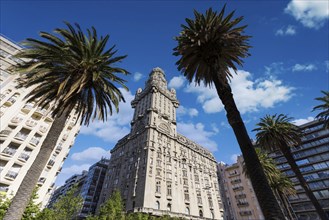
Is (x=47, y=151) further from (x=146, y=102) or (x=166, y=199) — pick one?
(x=146, y=102)

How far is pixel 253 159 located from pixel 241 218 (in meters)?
75.3

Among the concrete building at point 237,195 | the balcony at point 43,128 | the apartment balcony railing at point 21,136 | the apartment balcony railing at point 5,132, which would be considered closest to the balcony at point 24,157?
the apartment balcony railing at point 21,136

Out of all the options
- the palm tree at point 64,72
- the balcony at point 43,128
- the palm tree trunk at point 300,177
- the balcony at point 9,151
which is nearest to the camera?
the palm tree at point 64,72

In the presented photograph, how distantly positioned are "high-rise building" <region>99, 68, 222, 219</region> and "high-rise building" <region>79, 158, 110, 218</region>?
2254 cm

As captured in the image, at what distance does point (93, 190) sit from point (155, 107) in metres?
50.9

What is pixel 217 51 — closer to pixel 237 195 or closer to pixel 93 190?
pixel 237 195

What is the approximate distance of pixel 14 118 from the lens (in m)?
31.5

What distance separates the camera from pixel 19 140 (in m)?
29.7

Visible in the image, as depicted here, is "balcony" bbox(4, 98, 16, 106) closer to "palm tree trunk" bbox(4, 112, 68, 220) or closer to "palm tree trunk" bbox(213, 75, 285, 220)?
"palm tree trunk" bbox(4, 112, 68, 220)

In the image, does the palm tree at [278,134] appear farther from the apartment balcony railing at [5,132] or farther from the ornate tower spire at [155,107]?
the apartment balcony railing at [5,132]

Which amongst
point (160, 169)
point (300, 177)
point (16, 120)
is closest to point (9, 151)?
point (16, 120)

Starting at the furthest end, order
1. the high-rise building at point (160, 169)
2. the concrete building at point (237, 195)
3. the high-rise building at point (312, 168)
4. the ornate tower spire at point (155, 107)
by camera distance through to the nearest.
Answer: the concrete building at point (237, 195)
the ornate tower spire at point (155, 107)
the high-rise building at point (312, 168)
the high-rise building at point (160, 169)

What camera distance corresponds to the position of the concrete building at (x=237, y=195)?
66.1 m

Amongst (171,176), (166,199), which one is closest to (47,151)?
(166,199)
